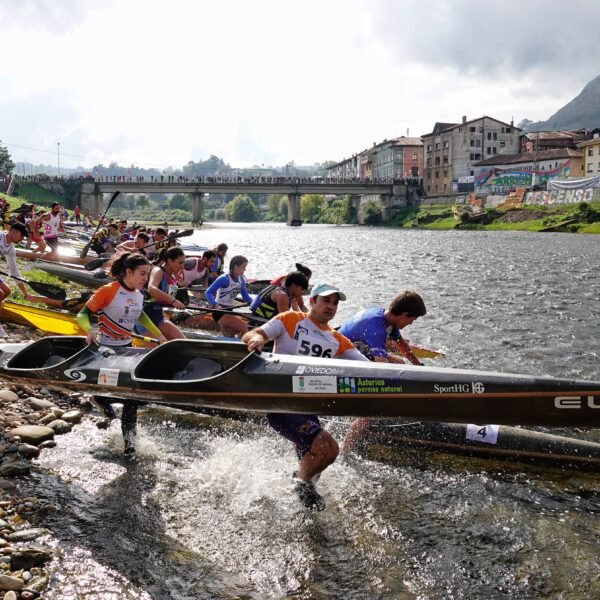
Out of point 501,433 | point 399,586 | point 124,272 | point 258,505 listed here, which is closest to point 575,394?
point 399,586

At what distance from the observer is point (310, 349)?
6.84 metres

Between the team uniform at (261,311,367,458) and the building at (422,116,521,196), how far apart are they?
110146mm

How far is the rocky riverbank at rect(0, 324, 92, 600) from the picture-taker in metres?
5.14

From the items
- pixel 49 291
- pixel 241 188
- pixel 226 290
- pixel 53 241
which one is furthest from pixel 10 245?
pixel 241 188

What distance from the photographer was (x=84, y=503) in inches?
266

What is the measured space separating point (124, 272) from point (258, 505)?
11.1ft

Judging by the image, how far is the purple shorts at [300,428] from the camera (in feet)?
21.4

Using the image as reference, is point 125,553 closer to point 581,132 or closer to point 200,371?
point 200,371

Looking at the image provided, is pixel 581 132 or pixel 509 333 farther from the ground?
pixel 581 132

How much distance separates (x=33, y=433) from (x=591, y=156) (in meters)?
98.6

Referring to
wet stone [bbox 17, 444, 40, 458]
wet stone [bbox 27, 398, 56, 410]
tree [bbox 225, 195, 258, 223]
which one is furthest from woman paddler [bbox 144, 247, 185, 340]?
tree [bbox 225, 195, 258, 223]

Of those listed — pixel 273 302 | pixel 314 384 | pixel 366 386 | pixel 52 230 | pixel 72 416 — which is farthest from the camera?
pixel 52 230

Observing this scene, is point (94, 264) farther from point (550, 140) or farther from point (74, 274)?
point (550, 140)

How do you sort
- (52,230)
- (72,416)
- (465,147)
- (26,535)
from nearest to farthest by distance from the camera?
1. (26,535)
2. (72,416)
3. (52,230)
4. (465,147)
